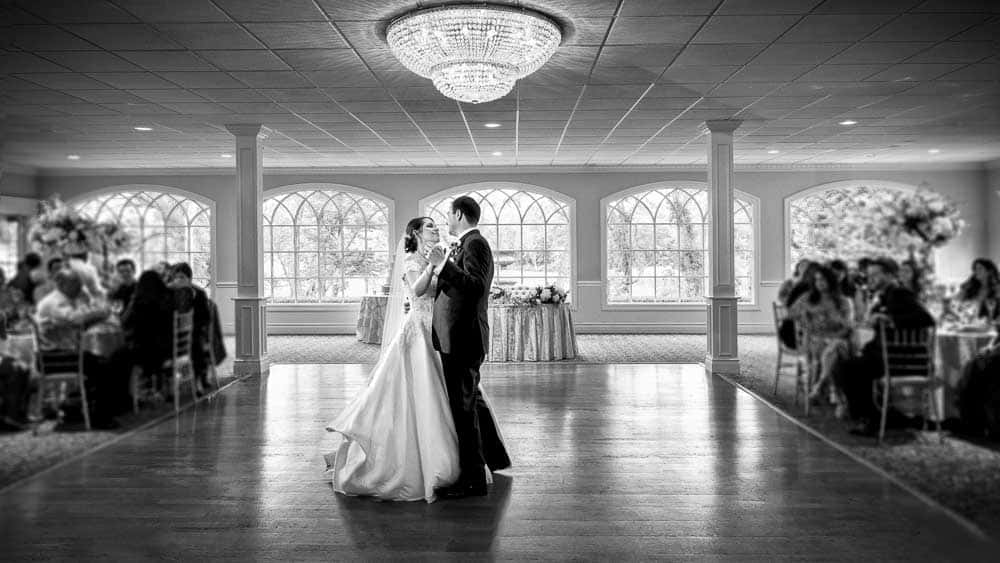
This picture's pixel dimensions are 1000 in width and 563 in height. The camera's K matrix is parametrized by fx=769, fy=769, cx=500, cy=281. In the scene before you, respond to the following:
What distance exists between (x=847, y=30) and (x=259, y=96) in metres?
4.42

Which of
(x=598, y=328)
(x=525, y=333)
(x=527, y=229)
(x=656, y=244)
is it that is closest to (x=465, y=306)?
(x=525, y=333)

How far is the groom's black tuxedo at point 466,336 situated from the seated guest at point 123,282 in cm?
191

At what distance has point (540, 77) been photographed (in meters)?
5.87

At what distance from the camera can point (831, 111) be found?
6.98 metres

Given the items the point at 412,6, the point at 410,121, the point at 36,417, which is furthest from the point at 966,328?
the point at 410,121

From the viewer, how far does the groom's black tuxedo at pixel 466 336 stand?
3.69 m

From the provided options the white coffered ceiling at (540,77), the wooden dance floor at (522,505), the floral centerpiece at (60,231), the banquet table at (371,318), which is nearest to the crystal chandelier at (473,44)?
the white coffered ceiling at (540,77)

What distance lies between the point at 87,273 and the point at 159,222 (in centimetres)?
21

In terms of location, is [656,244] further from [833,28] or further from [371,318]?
[833,28]

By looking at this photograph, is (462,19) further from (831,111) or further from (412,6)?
(831,111)

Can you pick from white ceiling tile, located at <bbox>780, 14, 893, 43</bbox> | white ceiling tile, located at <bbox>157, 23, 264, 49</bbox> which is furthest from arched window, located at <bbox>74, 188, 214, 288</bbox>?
white ceiling tile, located at <bbox>780, 14, 893, 43</bbox>

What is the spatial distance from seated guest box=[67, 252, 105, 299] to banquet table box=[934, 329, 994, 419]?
1834 millimetres

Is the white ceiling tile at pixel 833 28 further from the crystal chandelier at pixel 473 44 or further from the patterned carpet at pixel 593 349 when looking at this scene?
the patterned carpet at pixel 593 349

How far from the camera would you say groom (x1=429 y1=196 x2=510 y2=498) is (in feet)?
12.1
